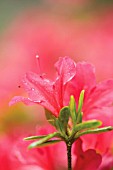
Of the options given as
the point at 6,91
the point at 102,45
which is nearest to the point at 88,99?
the point at 6,91

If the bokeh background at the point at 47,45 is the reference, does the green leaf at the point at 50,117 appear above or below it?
below

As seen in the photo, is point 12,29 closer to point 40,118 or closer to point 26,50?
point 26,50

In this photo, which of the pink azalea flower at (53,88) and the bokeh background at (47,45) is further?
the bokeh background at (47,45)

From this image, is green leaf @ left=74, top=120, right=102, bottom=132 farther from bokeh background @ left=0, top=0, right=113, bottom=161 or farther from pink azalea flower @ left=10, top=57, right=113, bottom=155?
bokeh background @ left=0, top=0, right=113, bottom=161

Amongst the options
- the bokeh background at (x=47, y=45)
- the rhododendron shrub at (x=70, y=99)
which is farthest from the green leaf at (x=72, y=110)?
the bokeh background at (x=47, y=45)

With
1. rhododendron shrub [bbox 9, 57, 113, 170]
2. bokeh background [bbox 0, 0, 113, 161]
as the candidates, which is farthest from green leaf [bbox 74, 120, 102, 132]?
bokeh background [bbox 0, 0, 113, 161]

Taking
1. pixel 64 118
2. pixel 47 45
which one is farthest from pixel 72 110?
pixel 47 45

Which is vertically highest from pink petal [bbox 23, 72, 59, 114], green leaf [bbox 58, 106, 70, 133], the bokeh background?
the bokeh background

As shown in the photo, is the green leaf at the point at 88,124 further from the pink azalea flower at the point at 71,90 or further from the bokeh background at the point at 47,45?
the bokeh background at the point at 47,45

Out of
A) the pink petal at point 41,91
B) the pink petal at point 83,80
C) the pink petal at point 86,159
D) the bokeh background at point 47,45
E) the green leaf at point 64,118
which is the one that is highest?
the bokeh background at point 47,45
